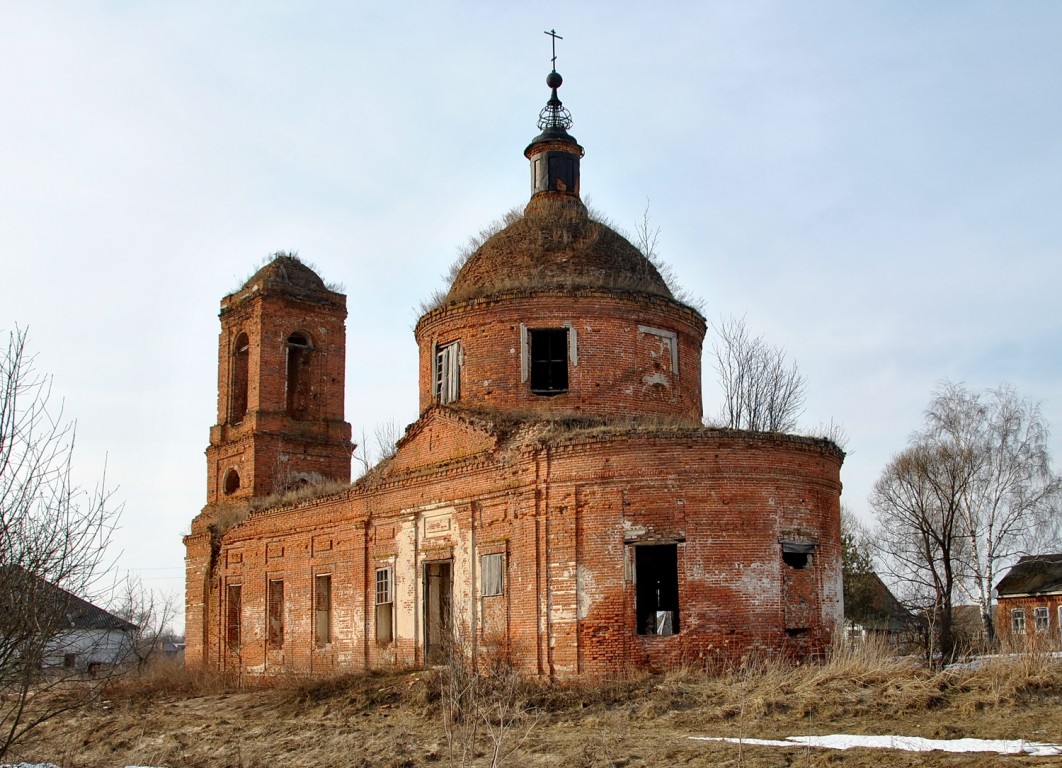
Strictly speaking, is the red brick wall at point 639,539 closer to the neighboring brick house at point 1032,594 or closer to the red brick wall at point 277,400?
the red brick wall at point 277,400

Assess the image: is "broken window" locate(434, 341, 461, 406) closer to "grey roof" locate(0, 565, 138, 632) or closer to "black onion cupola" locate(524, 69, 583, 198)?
"black onion cupola" locate(524, 69, 583, 198)

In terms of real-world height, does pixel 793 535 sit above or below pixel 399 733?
above

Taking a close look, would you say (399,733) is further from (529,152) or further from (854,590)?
(854,590)

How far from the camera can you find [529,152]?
23.2 m

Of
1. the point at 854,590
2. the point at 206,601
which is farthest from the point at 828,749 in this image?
the point at 854,590

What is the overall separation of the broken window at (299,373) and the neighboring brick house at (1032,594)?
23653 millimetres

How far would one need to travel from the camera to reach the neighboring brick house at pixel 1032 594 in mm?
37009

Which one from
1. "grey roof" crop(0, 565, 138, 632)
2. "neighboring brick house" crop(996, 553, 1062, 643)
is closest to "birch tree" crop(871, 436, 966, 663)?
"neighboring brick house" crop(996, 553, 1062, 643)

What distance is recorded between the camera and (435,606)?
19125 mm

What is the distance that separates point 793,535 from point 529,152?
1055 centimetres

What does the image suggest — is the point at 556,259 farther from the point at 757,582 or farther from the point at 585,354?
the point at 757,582

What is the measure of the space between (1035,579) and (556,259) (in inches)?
1001

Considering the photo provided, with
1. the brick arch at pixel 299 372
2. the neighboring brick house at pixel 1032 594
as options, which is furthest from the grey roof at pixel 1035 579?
the brick arch at pixel 299 372

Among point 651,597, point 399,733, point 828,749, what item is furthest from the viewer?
point 651,597
